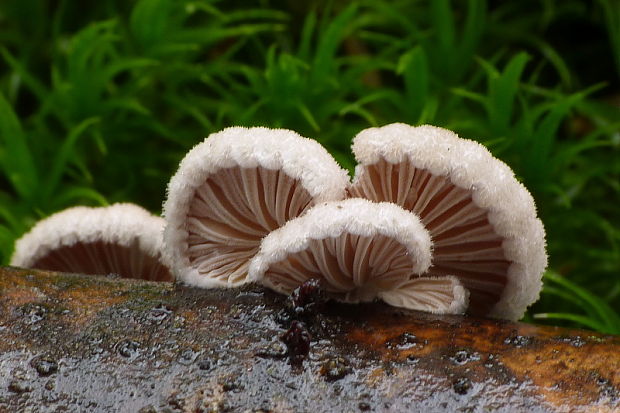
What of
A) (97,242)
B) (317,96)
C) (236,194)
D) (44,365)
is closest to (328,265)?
(236,194)

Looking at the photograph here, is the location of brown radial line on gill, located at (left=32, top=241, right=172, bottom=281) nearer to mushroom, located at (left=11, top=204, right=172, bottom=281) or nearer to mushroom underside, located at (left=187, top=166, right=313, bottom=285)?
mushroom, located at (left=11, top=204, right=172, bottom=281)

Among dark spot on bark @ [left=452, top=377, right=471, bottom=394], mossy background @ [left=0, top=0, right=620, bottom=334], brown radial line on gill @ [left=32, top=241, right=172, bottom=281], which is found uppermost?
mossy background @ [left=0, top=0, right=620, bottom=334]

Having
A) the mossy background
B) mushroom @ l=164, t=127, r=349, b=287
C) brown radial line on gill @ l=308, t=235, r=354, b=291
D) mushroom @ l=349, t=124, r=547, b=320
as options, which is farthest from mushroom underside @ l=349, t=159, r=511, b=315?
the mossy background

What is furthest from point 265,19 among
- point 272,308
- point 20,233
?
point 272,308

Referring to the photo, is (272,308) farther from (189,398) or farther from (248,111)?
(248,111)

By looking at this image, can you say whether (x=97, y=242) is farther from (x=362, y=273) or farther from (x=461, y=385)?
(x=461, y=385)
